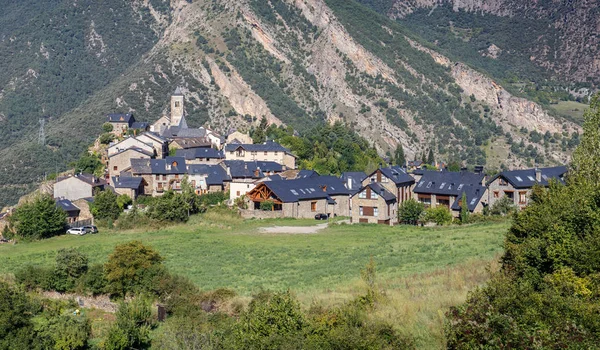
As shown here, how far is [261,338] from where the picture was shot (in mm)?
19891

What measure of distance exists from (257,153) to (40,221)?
28327 millimetres

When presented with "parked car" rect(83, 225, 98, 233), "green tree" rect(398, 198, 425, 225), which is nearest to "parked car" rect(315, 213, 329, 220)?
"green tree" rect(398, 198, 425, 225)

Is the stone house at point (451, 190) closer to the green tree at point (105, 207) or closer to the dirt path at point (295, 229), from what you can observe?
the dirt path at point (295, 229)

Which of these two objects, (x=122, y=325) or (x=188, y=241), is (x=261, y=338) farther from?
(x=188, y=241)

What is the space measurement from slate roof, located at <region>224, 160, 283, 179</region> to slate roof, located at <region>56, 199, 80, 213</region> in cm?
1616

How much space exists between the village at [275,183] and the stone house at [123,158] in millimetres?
101

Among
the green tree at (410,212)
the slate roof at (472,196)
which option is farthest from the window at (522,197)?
the green tree at (410,212)

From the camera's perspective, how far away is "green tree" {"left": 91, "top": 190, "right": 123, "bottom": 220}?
62625 mm

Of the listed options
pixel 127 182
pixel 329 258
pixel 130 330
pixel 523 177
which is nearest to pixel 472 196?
pixel 523 177

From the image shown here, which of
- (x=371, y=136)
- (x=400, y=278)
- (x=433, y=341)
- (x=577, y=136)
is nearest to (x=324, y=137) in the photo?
(x=371, y=136)

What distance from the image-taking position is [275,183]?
6506 cm

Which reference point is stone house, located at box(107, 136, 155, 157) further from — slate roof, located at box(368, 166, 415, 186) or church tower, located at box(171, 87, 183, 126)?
church tower, located at box(171, 87, 183, 126)

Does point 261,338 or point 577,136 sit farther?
point 577,136

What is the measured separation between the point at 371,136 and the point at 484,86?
135ft
